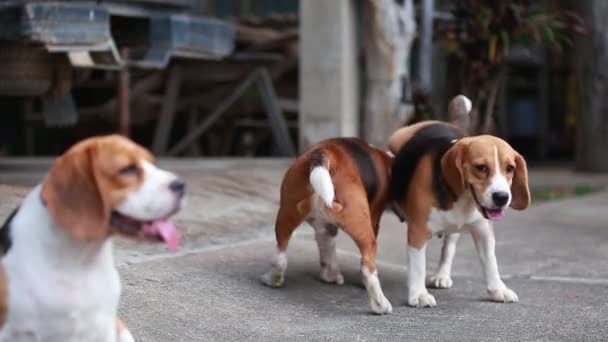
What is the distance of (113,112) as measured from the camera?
488 inches

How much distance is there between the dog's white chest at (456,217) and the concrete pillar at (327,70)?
4.44 metres

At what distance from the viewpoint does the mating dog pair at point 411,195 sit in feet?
16.2

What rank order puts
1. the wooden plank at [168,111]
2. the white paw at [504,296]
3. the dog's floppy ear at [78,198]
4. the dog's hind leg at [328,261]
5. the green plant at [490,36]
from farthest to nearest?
the wooden plank at [168,111] → the green plant at [490,36] → the dog's hind leg at [328,261] → the white paw at [504,296] → the dog's floppy ear at [78,198]

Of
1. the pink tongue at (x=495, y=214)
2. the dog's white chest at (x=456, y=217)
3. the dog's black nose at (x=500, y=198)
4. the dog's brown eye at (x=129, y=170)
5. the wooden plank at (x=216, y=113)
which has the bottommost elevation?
the wooden plank at (x=216, y=113)

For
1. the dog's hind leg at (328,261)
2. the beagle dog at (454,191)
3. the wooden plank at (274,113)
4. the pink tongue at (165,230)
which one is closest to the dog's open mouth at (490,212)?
the beagle dog at (454,191)

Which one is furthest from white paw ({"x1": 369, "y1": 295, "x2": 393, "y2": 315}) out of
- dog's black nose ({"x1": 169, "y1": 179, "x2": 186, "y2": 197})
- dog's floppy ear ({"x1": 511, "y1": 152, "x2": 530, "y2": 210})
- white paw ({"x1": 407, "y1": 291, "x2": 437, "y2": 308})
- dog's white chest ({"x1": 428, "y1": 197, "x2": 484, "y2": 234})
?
dog's black nose ({"x1": 169, "y1": 179, "x2": 186, "y2": 197})

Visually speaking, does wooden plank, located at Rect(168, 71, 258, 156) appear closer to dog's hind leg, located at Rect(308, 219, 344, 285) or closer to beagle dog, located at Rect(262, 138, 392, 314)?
dog's hind leg, located at Rect(308, 219, 344, 285)

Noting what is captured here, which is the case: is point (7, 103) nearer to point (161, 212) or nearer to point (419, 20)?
point (419, 20)

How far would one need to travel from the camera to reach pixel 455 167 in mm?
5070

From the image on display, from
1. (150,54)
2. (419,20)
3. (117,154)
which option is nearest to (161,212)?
(117,154)

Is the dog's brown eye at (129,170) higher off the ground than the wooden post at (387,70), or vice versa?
the dog's brown eye at (129,170)

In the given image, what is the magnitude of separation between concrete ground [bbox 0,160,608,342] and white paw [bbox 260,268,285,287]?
4cm

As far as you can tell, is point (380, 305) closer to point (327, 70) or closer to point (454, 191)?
point (454, 191)

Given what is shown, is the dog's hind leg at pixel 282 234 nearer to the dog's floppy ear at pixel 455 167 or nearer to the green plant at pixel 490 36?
the dog's floppy ear at pixel 455 167
